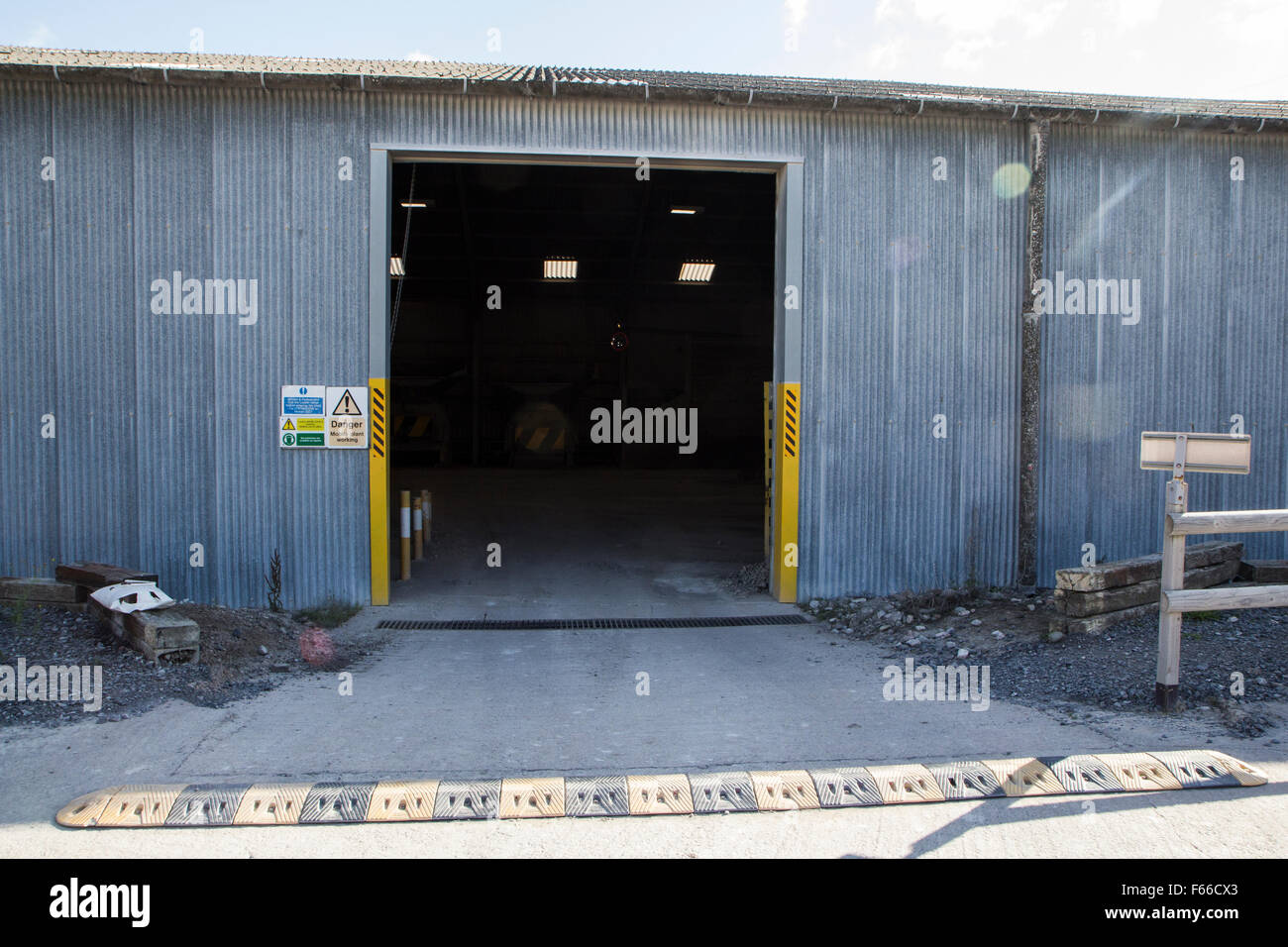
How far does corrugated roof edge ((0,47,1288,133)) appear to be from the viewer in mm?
8523

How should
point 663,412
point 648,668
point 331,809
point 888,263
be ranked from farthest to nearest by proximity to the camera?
point 663,412 → point 888,263 → point 648,668 → point 331,809

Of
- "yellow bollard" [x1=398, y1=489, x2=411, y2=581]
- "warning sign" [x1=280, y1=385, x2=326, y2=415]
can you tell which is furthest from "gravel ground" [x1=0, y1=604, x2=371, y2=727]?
"yellow bollard" [x1=398, y1=489, x2=411, y2=581]

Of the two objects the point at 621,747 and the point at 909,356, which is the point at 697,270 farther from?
the point at 621,747

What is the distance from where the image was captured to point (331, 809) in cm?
429

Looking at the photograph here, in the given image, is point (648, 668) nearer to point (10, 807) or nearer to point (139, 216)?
point (10, 807)

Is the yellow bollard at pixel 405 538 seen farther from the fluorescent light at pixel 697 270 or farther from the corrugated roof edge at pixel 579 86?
the fluorescent light at pixel 697 270

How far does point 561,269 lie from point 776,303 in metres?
15.1

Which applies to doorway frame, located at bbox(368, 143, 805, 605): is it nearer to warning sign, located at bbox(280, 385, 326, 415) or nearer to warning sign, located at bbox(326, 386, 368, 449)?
warning sign, located at bbox(326, 386, 368, 449)

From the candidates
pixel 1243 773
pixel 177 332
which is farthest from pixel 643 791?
pixel 177 332

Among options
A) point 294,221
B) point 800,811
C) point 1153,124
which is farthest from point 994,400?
point 294,221

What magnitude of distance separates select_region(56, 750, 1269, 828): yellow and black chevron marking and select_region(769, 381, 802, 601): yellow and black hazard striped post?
4.63 metres

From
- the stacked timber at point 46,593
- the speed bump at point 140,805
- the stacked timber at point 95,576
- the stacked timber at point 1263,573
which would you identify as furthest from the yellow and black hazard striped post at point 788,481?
the stacked timber at point 46,593

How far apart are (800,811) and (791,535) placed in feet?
17.4

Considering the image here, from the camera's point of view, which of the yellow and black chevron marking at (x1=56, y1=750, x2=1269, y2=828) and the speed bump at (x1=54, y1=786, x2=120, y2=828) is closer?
the speed bump at (x1=54, y1=786, x2=120, y2=828)
